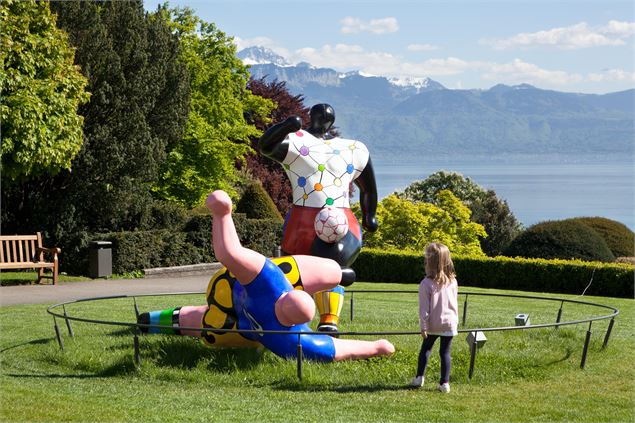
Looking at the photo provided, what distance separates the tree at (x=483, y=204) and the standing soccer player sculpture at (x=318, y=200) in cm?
2902

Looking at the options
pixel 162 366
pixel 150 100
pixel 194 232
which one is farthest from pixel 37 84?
pixel 162 366

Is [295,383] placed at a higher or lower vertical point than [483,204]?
lower

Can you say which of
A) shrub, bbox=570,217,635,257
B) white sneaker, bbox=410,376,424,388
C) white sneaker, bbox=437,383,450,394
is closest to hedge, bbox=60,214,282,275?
shrub, bbox=570,217,635,257

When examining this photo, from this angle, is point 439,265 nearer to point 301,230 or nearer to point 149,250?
point 301,230

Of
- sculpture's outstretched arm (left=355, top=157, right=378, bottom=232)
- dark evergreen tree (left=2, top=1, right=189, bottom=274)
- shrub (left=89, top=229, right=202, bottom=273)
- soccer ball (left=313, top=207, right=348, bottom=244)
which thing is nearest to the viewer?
soccer ball (left=313, top=207, right=348, bottom=244)

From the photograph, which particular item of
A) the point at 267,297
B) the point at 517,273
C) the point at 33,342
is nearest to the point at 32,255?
the point at 33,342

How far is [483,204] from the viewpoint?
44812mm

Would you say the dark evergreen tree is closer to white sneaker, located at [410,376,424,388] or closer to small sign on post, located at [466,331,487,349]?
small sign on post, located at [466,331,487,349]

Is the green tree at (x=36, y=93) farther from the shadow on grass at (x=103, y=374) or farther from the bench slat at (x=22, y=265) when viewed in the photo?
the shadow on grass at (x=103, y=374)

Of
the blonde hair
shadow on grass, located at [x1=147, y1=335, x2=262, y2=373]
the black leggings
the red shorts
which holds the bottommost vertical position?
shadow on grass, located at [x1=147, y1=335, x2=262, y2=373]

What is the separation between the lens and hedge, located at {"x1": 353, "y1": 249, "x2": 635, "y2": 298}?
22391 millimetres

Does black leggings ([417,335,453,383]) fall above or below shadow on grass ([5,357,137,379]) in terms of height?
above

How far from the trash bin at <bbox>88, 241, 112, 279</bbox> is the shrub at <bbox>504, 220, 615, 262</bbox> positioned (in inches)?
482

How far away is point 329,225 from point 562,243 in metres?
17.3
